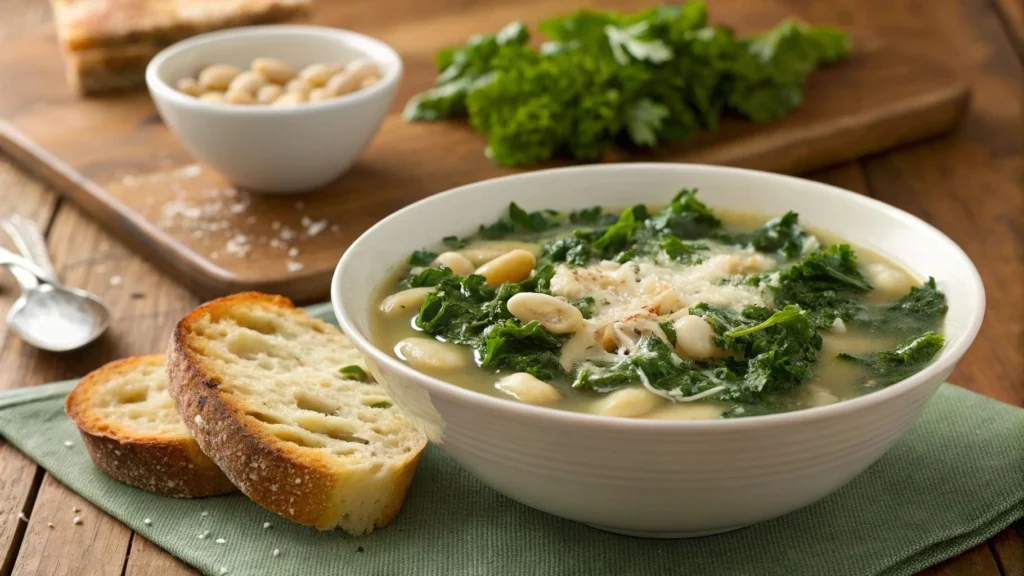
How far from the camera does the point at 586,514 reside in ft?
7.45

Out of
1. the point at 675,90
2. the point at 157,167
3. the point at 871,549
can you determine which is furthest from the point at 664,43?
the point at 871,549

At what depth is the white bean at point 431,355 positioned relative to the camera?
8.05ft

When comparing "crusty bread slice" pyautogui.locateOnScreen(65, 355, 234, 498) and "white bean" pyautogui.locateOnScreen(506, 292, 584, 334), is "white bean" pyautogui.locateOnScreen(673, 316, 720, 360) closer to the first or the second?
"white bean" pyautogui.locateOnScreen(506, 292, 584, 334)

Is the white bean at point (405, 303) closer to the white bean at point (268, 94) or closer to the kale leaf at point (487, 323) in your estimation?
the kale leaf at point (487, 323)

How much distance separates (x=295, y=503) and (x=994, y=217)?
304 cm

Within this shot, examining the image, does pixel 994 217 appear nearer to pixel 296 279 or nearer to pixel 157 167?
pixel 296 279

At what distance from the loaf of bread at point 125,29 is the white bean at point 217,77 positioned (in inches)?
42.3

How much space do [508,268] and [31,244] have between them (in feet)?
6.72

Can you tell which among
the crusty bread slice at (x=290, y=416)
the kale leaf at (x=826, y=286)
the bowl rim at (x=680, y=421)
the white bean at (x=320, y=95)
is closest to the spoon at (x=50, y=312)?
the crusty bread slice at (x=290, y=416)

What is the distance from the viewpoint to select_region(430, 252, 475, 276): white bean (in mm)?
2850

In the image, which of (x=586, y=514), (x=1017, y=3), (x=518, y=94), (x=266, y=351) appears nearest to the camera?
(x=586, y=514)

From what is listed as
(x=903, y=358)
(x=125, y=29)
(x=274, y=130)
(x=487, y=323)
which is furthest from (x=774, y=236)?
(x=125, y=29)

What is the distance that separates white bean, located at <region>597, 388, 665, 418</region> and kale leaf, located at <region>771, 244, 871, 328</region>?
536 millimetres

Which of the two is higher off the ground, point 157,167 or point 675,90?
point 675,90
